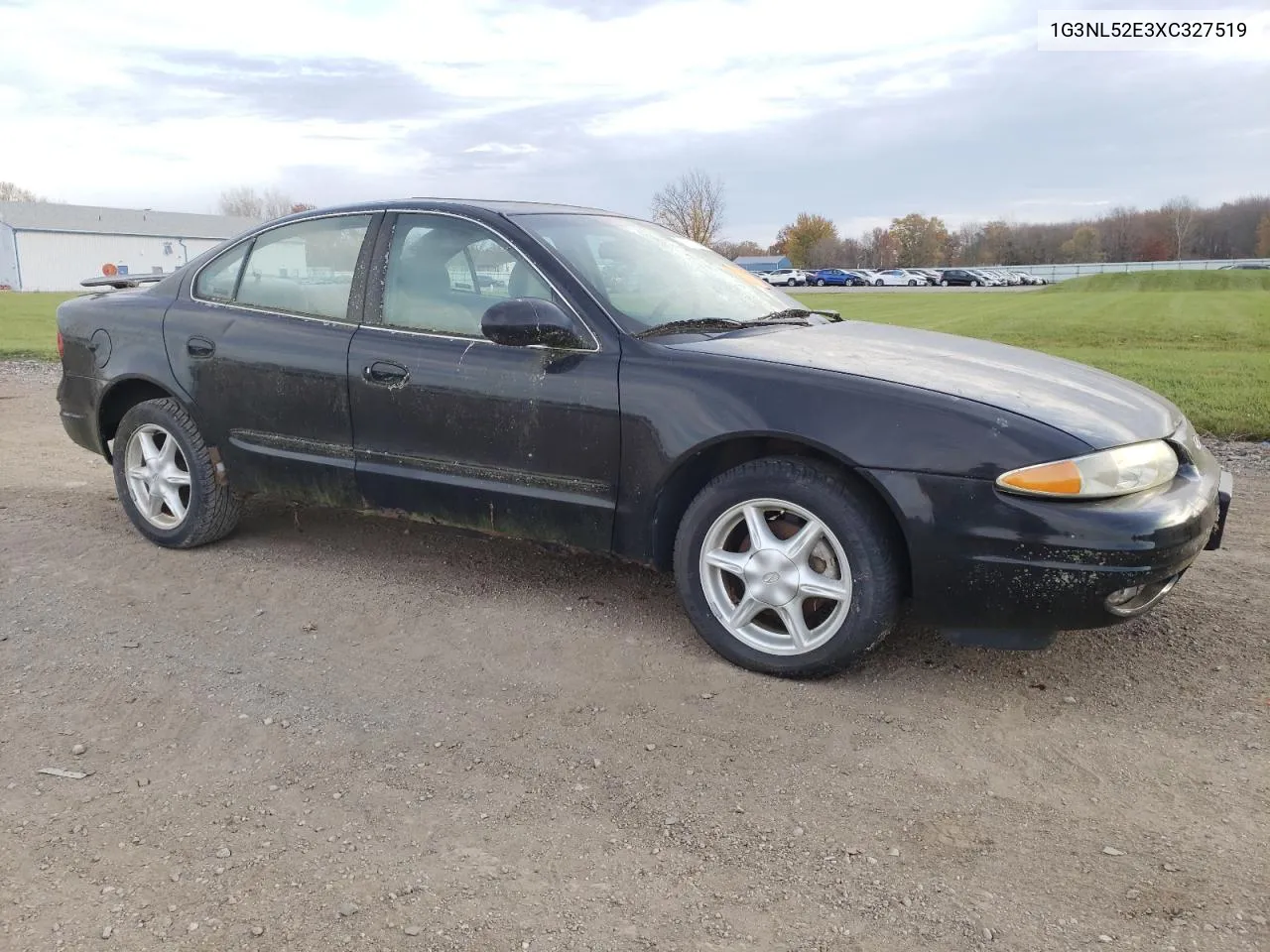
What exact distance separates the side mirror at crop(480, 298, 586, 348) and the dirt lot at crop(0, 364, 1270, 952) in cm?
110

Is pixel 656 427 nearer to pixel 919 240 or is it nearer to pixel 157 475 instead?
pixel 157 475

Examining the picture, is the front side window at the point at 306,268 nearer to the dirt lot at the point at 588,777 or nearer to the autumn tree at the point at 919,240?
the dirt lot at the point at 588,777

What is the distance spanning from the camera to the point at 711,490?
3484 mm

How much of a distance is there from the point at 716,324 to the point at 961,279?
65137 mm

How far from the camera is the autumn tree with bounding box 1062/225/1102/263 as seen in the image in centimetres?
8962

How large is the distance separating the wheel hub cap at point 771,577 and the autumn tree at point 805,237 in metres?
101

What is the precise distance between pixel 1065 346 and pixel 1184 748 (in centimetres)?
1391

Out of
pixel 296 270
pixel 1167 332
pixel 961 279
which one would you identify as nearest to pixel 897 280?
pixel 961 279

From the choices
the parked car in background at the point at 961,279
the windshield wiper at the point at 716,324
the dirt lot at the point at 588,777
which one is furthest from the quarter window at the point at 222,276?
the parked car in background at the point at 961,279

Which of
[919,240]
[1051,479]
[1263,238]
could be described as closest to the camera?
[1051,479]

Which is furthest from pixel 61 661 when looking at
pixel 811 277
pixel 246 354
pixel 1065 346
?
pixel 811 277

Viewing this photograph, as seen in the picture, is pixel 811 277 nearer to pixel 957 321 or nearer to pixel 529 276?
pixel 957 321

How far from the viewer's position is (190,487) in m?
4.75

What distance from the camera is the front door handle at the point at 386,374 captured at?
404 cm
